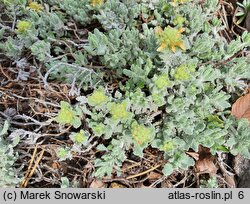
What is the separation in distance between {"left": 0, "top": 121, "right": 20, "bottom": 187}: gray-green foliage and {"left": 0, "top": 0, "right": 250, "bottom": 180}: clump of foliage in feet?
1.00

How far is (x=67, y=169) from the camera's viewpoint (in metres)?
2.62

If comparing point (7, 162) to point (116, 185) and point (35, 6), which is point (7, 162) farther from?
point (35, 6)

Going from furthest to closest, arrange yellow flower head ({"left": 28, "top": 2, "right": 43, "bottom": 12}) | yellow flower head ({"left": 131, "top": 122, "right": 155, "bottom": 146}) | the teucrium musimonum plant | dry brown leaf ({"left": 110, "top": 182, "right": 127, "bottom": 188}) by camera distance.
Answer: yellow flower head ({"left": 28, "top": 2, "right": 43, "bottom": 12}) < dry brown leaf ({"left": 110, "top": 182, "right": 127, "bottom": 188}) < the teucrium musimonum plant < yellow flower head ({"left": 131, "top": 122, "right": 155, "bottom": 146})

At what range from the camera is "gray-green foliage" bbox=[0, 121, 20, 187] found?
2.36m

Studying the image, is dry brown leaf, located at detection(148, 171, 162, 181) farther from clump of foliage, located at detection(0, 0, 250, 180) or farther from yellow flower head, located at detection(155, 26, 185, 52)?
yellow flower head, located at detection(155, 26, 185, 52)

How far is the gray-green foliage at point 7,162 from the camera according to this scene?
2.36 metres

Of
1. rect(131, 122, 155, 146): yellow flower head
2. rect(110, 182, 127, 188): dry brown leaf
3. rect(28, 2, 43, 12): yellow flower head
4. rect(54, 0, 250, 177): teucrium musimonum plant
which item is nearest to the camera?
rect(131, 122, 155, 146): yellow flower head

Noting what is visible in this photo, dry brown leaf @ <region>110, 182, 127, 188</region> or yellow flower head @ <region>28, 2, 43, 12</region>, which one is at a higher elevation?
yellow flower head @ <region>28, 2, 43, 12</region>

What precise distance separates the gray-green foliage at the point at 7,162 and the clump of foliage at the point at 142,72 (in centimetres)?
30

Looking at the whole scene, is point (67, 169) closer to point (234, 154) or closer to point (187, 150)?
point (187, 150)

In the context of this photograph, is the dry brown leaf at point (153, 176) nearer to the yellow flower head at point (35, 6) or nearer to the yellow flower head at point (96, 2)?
the yellow flower head at point (96, 2)

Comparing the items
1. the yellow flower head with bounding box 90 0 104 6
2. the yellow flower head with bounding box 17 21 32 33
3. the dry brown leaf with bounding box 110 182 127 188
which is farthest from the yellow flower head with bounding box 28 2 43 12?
the dry brown leaf with bounding box 110 182 127 188
